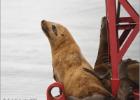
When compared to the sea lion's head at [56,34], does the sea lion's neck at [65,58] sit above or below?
below

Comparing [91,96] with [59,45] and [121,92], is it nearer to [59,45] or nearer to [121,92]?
[121,92]

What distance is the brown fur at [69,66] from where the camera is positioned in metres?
2.72

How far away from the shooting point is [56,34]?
2998 mm

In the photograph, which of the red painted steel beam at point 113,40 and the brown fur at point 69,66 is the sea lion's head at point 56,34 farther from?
the red painted steel beam at point 113,40

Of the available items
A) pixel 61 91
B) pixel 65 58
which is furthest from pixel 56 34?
pixel 61 91

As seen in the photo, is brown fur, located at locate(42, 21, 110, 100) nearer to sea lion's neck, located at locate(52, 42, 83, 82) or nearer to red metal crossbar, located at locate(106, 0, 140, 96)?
sea lion's neck, located at locate(52, 42, 83, 82)

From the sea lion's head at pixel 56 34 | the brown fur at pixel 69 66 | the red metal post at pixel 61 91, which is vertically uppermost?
the sea lion's head at pixel 56 34

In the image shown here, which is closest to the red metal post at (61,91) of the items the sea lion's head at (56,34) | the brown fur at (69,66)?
the brown fur at (69,66)

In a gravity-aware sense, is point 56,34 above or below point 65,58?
above

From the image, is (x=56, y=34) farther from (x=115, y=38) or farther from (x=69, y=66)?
(x=115, y=38)

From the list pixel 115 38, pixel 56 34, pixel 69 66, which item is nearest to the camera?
pixel 115 38

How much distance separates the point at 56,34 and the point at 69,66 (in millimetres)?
268

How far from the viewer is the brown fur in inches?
107

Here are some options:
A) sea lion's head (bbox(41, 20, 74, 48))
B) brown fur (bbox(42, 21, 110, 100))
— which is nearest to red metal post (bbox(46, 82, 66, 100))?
brown fur (bbox(42, 21, 110, 100))
